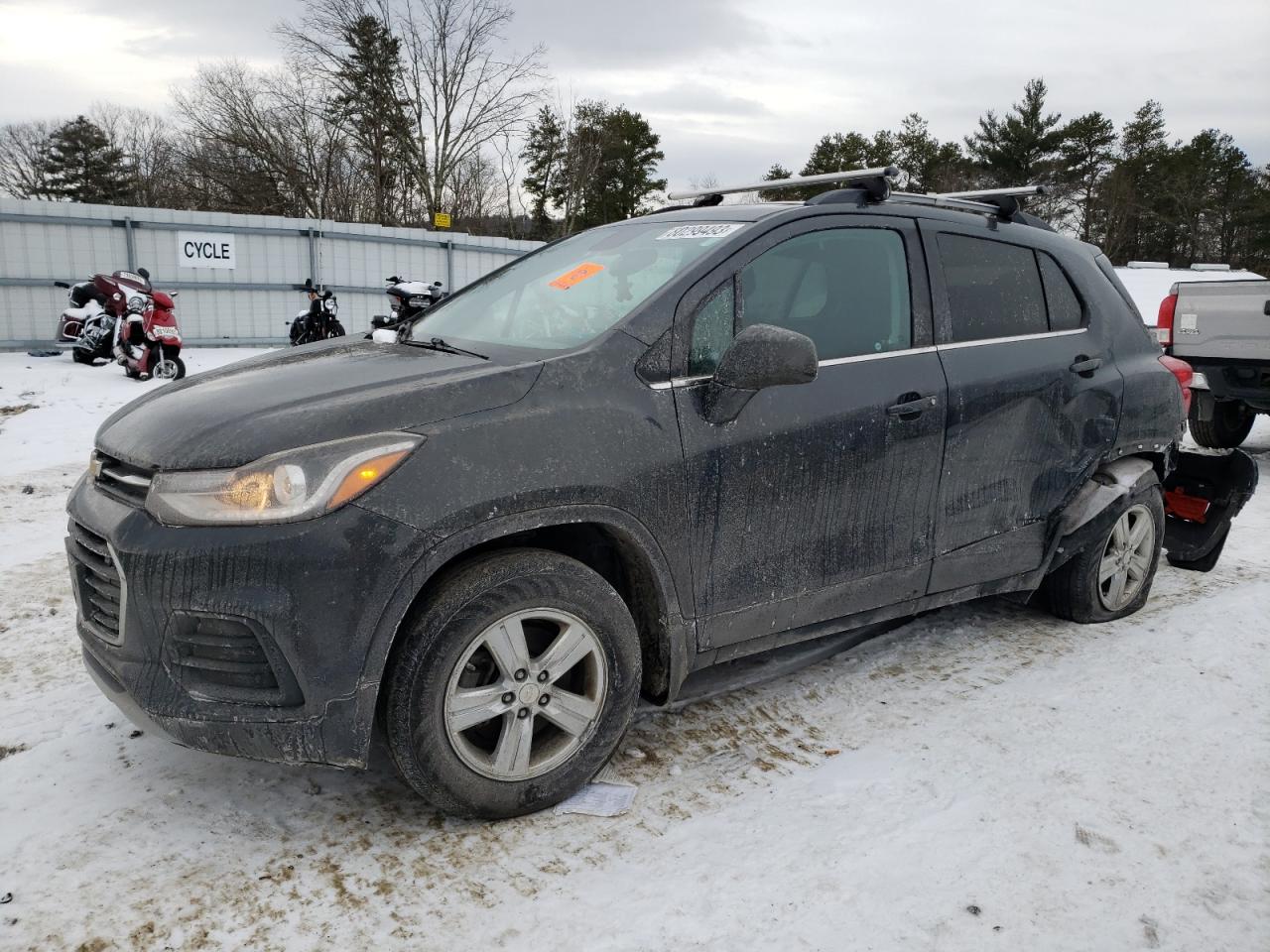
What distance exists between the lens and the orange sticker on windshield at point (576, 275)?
10.6ft

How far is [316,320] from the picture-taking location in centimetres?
1440

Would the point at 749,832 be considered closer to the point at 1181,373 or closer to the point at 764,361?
the point at 764,361

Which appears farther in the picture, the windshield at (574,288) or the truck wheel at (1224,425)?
the truck wheel at (1224,425)

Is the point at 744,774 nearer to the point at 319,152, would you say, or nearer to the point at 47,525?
the point at 47,525

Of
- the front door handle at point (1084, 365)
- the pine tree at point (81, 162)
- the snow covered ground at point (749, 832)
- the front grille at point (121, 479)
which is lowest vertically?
the snow covered ground at point (749, 832)

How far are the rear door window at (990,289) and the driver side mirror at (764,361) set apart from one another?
1014mm

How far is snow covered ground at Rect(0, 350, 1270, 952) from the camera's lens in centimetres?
218

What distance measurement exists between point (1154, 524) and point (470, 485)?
336cm

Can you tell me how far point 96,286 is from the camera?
467 inches

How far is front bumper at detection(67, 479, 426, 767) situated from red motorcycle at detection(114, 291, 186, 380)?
9.96 meters

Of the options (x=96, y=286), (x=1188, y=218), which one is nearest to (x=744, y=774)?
(x=96, y=286)

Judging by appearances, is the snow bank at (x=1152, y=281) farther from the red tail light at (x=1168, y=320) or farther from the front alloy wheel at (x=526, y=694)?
the front alloy wheel at (x=526, y=694)

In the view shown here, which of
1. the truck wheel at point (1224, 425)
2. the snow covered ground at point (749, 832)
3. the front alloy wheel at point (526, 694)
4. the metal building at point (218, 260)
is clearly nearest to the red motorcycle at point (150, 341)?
the metal building at point (218, 260)

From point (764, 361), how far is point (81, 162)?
56.1 m
